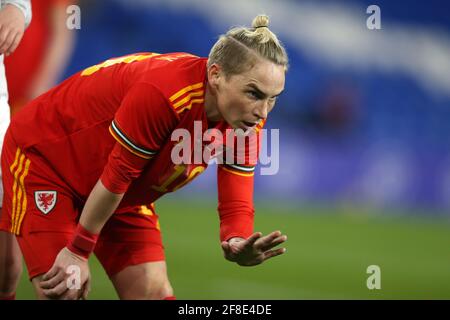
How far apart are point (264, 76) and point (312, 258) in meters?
5.09

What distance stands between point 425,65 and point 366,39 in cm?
94

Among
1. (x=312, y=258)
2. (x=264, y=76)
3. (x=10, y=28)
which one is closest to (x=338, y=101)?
(x=312, y=258)

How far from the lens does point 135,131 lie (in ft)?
10.2

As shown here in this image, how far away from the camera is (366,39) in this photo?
11.5 metres

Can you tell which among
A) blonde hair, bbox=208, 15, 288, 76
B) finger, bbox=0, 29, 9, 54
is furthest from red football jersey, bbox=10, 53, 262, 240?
finger, bbox=0, 29, 9, 54

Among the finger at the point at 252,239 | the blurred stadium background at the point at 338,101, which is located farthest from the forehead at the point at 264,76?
the blurred stadium background at the point at 338,101

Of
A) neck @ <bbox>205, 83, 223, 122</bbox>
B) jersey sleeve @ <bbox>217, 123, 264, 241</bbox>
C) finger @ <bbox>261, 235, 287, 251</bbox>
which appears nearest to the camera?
finger @ <bbox>261, 235, 287, 251</bbox>

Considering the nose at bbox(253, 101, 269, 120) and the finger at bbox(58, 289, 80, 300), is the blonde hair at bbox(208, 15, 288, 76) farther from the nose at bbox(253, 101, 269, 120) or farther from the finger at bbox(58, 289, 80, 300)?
the finger at bbox(58, 289, 80, 300)

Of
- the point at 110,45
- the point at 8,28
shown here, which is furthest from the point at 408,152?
the point at 8,28

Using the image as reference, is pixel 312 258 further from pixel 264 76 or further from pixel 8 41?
pixel 264 76

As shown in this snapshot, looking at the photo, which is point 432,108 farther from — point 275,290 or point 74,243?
point 74,243

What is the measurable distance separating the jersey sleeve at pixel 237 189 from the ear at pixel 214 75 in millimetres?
396

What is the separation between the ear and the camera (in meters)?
3.19

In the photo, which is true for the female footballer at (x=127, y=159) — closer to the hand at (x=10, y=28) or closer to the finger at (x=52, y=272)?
the finger at (x=52, y=272)
